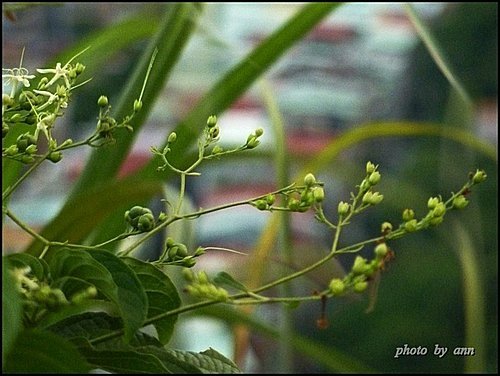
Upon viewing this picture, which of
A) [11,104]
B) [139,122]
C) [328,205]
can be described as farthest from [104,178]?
[328,205]

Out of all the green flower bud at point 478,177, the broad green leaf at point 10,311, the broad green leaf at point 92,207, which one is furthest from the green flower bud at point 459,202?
the broad green leaf at point 92,207

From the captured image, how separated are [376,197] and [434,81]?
1.01 meters

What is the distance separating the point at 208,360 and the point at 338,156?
755 millimetres

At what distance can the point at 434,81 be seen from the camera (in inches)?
46.9

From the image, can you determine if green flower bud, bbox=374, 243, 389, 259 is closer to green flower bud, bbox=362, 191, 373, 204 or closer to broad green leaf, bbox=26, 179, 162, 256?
green flower bud, bbox=362, 191, 373, 204

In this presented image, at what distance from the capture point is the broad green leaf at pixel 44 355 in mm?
172

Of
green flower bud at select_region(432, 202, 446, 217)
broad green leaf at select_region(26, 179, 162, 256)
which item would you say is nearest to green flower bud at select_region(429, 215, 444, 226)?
green flower bud at select_region(432, 202, 446, 217)

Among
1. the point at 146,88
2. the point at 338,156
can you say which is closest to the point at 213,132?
the point at 146,88

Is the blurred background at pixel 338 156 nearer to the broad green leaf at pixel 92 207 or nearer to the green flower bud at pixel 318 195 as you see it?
the broad green leaf at pixel 92 207

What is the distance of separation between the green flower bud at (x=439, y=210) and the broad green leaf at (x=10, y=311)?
0.09 m

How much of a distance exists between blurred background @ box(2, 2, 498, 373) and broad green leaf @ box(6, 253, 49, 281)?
320 millimetres

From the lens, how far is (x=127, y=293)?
0.20 m

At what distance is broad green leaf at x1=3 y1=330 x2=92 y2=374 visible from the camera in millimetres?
172

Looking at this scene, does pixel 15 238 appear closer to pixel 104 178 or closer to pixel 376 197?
pixel 104 178
